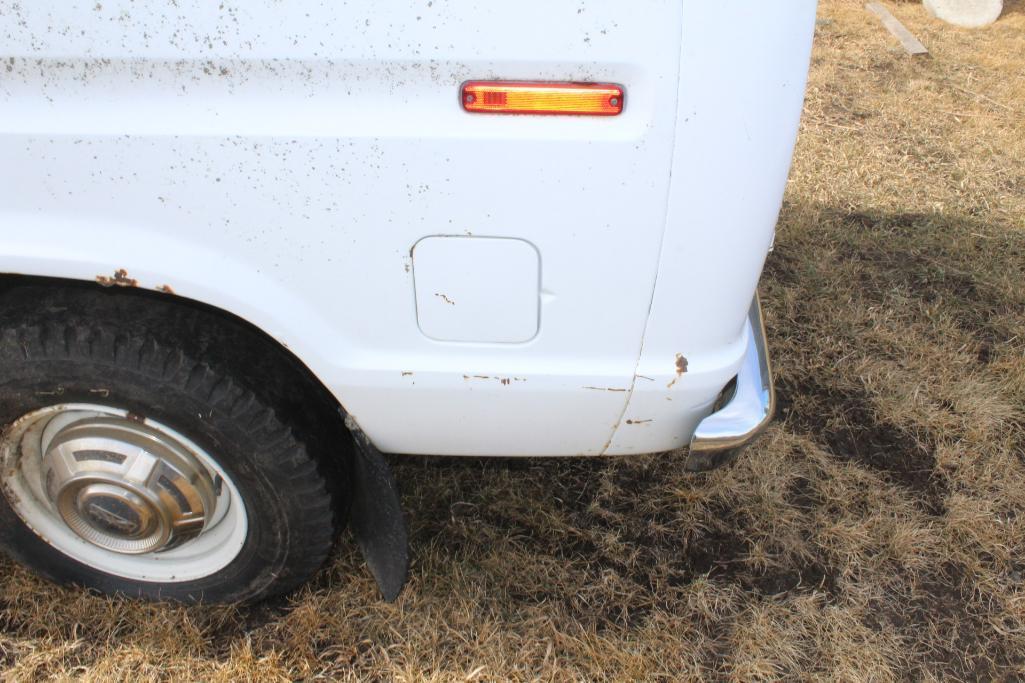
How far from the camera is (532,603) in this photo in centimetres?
206

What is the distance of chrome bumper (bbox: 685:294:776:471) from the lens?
5.32 ft

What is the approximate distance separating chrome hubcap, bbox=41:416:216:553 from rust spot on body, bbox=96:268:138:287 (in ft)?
1.23

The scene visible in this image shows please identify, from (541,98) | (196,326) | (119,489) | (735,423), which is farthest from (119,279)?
(735,423)

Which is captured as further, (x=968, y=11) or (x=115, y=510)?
(x=968, y=11)

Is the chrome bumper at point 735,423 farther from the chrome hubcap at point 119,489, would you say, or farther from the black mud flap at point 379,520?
the chrome hubcap at point 119,489

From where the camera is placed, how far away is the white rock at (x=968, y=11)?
649 cm

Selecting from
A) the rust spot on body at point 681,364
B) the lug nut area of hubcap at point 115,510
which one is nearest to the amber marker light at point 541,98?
the rust spot on body at point 681,364

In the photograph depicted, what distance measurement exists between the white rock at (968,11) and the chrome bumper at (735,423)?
20.7 feet

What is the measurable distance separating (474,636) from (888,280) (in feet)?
8.22

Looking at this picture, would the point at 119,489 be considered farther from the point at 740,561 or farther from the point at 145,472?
the point at 740,561

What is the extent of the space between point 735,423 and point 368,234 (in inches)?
33.8

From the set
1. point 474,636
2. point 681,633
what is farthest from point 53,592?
point 681,633

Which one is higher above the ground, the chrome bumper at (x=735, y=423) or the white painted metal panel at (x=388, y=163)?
the white painted metal panel at (x=388, y=163)

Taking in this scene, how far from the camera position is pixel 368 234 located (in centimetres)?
133
